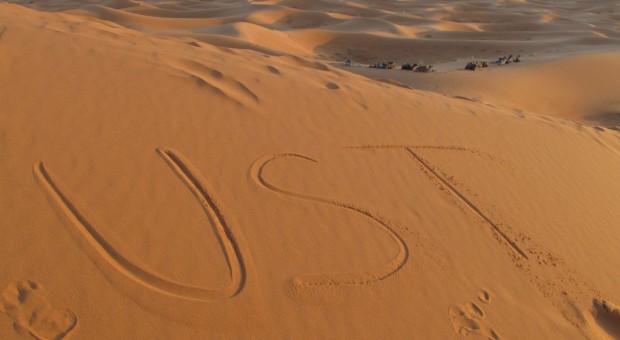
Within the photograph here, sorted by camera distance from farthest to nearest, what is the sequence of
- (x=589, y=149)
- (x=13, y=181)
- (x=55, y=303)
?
(x=589, y=149)
(x=13, y=181)
(x=55, y=303)

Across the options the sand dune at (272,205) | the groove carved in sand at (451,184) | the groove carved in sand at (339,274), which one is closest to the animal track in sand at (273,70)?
the sand dune at (272,205)

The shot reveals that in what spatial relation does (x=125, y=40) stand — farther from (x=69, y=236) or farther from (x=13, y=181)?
(x=69, y=236)

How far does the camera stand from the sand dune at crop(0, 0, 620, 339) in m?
1.96

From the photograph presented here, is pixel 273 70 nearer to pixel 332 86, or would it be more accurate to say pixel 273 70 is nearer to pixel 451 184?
pixel 332 86

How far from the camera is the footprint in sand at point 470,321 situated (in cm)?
212

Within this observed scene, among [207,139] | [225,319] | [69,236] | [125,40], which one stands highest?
[125,40]

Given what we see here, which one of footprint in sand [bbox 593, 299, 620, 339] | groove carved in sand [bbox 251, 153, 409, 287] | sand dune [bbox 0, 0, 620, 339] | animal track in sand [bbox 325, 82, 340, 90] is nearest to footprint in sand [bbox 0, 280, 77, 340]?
sand dune [bbox 0, 0, 620, 339]

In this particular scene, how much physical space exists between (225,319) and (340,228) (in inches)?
34.2

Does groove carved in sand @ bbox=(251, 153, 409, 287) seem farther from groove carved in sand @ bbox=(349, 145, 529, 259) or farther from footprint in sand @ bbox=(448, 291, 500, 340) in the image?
groove carved in sand @ bbox=(349, 145, 529, 259)

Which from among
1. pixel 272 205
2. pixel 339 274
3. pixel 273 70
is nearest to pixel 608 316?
pixel 339 274

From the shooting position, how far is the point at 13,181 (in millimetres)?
2273

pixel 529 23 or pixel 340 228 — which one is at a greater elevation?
pixel 529 23

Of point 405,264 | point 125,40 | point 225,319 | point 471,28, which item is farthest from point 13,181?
point 471,28

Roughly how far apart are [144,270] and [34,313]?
431mm
